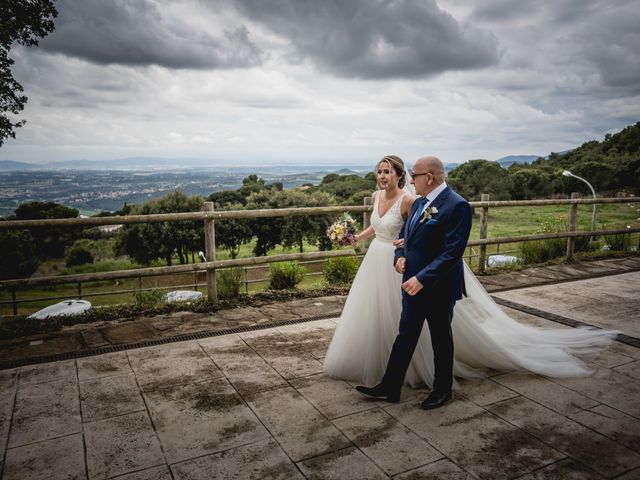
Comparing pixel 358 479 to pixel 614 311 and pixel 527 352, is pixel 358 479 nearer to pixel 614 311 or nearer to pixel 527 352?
pixel 527 352

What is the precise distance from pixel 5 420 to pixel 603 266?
30.9 feet

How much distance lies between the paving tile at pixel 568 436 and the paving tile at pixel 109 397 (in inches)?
109

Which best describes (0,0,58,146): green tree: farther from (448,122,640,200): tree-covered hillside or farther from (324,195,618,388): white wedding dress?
(448,122,640,200): tree-covered hillside

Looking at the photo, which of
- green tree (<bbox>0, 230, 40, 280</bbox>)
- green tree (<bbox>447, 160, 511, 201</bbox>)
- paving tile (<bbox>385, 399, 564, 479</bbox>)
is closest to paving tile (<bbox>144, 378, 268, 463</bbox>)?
paving tile (<bbox>385, 399, 564, 479</bbox>)

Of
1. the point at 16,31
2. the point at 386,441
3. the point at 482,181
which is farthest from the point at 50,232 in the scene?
the point at 482,181

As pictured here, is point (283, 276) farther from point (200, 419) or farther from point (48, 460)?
point (48, 460)

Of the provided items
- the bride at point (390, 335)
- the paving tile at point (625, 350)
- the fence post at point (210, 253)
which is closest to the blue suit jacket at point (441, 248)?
the bride at point (390, 335)

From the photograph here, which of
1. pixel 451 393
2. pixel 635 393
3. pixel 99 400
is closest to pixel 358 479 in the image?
pixel 451 393

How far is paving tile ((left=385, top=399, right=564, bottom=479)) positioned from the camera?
2.62 meters

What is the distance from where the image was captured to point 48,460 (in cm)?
270

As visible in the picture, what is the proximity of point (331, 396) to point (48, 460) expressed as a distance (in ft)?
6.35

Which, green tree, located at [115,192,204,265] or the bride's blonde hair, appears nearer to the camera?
the bride's blonde hair

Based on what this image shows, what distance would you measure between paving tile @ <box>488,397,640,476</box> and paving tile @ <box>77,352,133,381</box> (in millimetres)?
3196

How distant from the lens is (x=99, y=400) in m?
3.46
